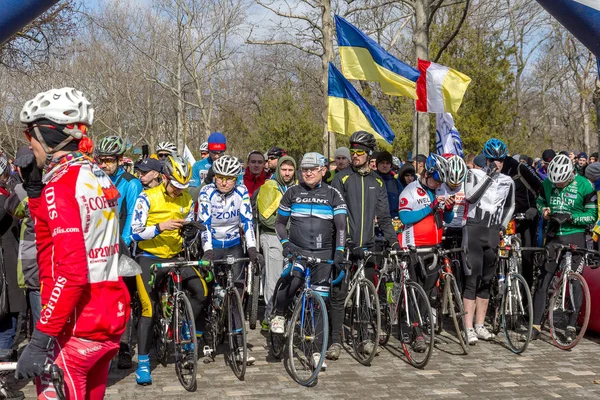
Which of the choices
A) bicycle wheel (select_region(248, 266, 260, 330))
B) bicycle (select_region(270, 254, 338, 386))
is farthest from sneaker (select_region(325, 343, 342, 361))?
bicycle wheel (select_region(248, 266, 260, 330))

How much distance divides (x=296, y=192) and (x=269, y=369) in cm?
184

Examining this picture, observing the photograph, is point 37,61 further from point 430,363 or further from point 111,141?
point 430,363

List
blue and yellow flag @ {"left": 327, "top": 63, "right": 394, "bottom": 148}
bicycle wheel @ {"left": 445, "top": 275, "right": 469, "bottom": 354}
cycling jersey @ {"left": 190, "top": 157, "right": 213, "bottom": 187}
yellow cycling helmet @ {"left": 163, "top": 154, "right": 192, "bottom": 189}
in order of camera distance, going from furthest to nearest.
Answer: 1. blue and yellow flag @ {"left": 327, "top": 63, "right": 394, "bottom": 148}
2. cycling jersey @ {"left": 190, "top": 157, "right": 213, "bottom": 187}
3. bicycle wheel @ {"left": 445, "top": 275, "right": 469, "bottom": 354}
4. yellow cycling helmet @ {"left": 163, "top": 154, "right": 192, "bottom": 189}

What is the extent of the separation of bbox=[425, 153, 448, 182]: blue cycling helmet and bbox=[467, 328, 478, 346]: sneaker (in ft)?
6.07

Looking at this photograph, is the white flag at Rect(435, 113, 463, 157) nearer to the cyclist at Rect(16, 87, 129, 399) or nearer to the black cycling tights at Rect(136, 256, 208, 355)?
the black cycling tights at Rect(136, 256, 208, 355)

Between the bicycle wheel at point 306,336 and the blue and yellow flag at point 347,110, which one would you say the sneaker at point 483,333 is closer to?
the bicycle wheel at point 306,336

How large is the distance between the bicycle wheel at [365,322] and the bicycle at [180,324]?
190 cm

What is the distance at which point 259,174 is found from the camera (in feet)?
36.2

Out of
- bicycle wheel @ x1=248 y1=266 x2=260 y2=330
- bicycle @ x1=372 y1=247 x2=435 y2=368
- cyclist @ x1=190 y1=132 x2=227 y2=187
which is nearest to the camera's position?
bicycle @ x1=372 y1=247 x2=435 y2=368

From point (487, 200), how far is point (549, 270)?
1169 millimetres

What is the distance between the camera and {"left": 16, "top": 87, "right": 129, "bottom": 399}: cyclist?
353 centimetres

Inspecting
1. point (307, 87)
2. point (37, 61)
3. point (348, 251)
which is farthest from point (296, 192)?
A: point (307, 87)

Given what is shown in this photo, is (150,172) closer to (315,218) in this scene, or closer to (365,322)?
(315,218)

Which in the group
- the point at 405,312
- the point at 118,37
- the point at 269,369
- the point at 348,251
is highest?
the point at 118,37
